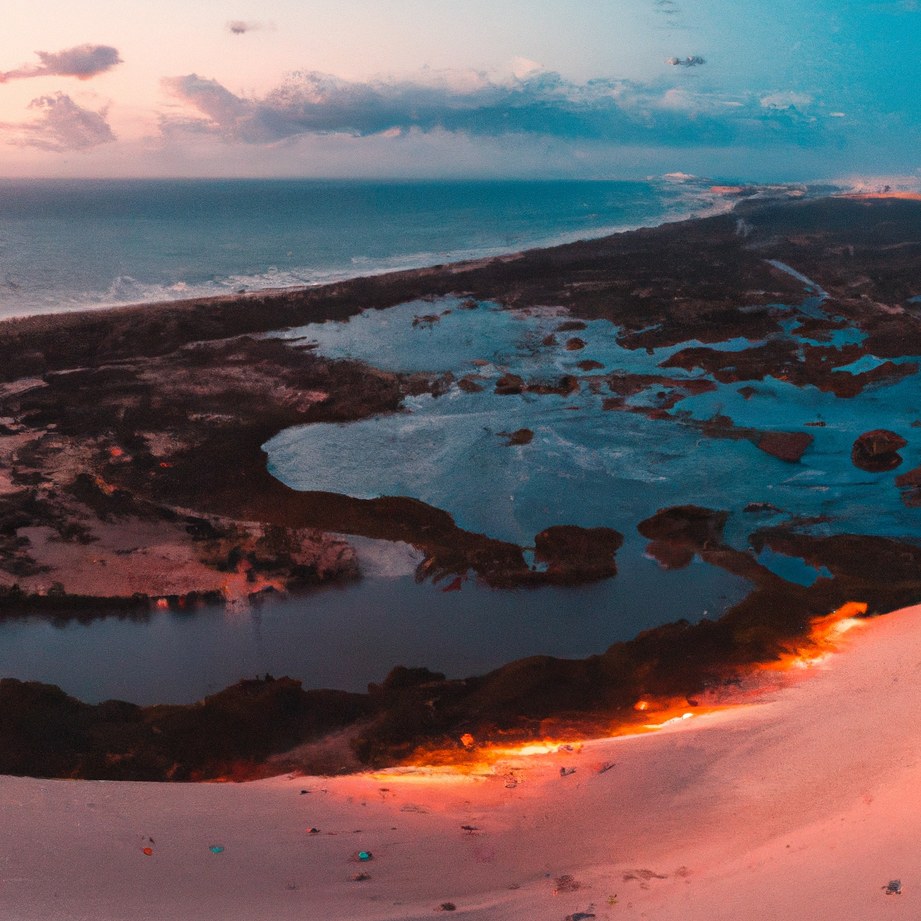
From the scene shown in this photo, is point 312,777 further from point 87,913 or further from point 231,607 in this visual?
point 231,607

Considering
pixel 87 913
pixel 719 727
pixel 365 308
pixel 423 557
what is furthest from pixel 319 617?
pixel 365 308

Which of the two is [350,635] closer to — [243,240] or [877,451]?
[877,451]

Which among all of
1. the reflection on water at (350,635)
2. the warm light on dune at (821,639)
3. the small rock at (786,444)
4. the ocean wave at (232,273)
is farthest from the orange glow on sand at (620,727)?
Answer: the ocean wave at (232,273)

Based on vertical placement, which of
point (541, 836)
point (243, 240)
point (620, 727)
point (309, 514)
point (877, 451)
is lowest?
point (620, 727)

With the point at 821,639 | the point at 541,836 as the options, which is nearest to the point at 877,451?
the point at 821,639

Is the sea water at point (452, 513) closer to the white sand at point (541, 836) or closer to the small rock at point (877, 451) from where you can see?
the white sand at point (541, 836)

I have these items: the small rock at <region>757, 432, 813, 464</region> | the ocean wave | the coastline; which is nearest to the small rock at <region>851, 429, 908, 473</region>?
the coastline

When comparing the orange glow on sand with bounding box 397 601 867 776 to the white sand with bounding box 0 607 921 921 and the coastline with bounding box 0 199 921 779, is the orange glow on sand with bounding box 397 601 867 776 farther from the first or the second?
the white sand with bounding box 0 607 921 921
